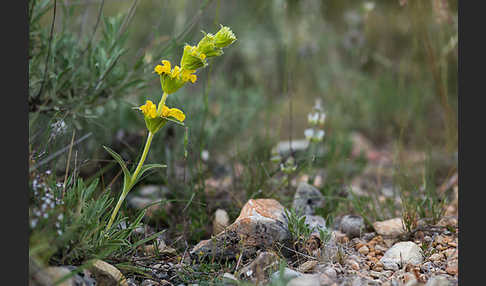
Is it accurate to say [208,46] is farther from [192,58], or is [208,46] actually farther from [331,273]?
[331,273]

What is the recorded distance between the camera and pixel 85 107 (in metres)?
2.12

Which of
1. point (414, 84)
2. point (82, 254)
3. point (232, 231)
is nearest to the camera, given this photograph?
point (82, 254)

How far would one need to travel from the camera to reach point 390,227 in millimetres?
1938

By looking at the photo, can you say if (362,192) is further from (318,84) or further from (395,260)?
(318,84)

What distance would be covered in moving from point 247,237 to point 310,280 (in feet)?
1.09

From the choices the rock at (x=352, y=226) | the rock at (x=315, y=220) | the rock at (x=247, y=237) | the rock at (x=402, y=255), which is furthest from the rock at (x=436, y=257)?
the rock at (x=247, y=237)

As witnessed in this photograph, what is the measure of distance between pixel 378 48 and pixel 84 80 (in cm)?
323

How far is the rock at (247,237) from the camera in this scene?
1.64 metres

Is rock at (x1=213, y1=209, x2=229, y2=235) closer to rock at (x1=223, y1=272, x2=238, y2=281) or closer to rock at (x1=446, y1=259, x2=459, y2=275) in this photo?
rock at (x1=223, y1=272, x2=238, y2=281)

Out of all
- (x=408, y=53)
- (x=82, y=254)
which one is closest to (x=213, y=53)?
(x=82, y=254)

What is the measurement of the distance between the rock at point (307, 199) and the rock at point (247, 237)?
17.0 inches

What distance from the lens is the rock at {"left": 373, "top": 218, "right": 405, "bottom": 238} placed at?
1.92 m

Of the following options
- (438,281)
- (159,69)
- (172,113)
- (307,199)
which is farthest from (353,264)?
(159,69)

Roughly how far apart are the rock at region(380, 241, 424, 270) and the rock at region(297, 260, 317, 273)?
0.28 metres
